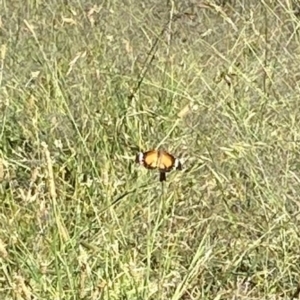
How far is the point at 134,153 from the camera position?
2260 millimetres

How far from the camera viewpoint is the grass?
182cm

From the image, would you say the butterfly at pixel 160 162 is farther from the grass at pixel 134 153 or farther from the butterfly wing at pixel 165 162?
the grass at pixel 134 153

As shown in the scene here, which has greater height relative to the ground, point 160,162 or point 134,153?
point 160,162

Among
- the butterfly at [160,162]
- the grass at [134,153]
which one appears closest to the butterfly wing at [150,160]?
the butterfly at [160,162]

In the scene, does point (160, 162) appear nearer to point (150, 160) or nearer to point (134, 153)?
point (150, 160)

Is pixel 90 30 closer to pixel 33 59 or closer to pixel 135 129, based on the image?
pixel 33 59

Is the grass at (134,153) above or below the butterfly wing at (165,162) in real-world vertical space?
below

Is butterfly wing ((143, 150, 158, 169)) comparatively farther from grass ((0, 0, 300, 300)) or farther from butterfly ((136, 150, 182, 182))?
grass ((0, 0, 300, 300))

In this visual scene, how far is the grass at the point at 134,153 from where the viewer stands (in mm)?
1815

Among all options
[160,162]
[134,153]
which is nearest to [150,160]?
[160,162]

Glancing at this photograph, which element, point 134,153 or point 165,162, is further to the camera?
point 134,153

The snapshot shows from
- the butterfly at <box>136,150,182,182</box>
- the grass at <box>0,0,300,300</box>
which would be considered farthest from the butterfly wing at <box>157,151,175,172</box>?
the grass at <box>0,0,300,300</box>

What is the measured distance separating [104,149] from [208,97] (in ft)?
1.09

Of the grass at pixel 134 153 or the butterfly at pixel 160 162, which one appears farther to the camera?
the grass at pixel 134 153
